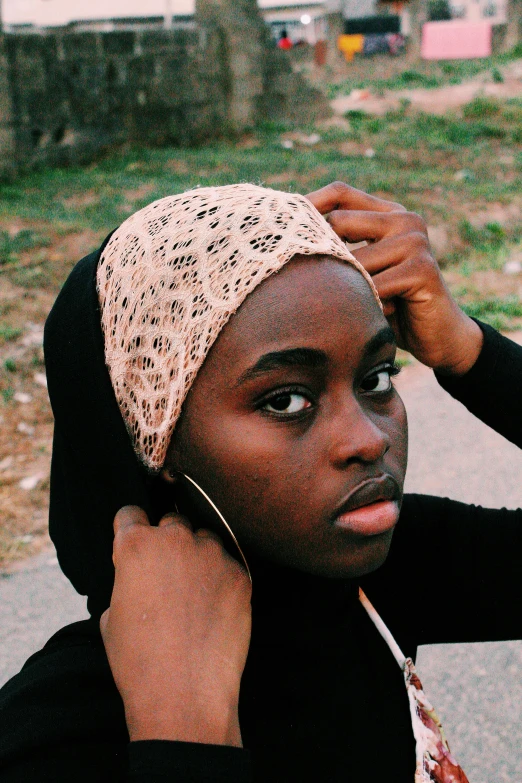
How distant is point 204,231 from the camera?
4.74 feet

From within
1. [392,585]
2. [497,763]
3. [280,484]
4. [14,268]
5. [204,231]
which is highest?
[204,231]

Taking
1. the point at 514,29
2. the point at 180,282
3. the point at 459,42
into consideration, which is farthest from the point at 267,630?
the point at 514,29

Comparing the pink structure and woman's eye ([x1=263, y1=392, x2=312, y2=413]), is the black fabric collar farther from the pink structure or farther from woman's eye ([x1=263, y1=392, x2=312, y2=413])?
the pink structure

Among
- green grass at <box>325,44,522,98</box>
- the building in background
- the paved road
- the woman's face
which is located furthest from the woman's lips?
green grass at <box>325,44,522,98</box>

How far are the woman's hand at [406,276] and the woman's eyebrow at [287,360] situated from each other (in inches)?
15.2

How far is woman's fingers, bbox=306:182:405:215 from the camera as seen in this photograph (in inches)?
68.9

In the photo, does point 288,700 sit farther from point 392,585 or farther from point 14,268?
point 14,268

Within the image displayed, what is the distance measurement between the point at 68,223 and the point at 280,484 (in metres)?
6.52

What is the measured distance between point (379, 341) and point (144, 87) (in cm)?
1060

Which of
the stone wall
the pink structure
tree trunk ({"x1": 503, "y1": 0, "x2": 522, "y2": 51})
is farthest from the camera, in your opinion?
the pink structure

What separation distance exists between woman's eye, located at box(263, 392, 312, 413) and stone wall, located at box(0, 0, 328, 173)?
342 inches

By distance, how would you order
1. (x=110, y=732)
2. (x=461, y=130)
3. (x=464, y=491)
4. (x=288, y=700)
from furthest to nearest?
(x=461, y=130)
(x=464, y=491)
(x=288, y=700)
(x=110, y=732)

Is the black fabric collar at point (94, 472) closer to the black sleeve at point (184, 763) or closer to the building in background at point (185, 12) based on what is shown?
the black sleeve at point (184, 763)

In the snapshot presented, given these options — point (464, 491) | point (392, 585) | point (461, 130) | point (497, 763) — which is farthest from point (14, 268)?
point (461, 130)
